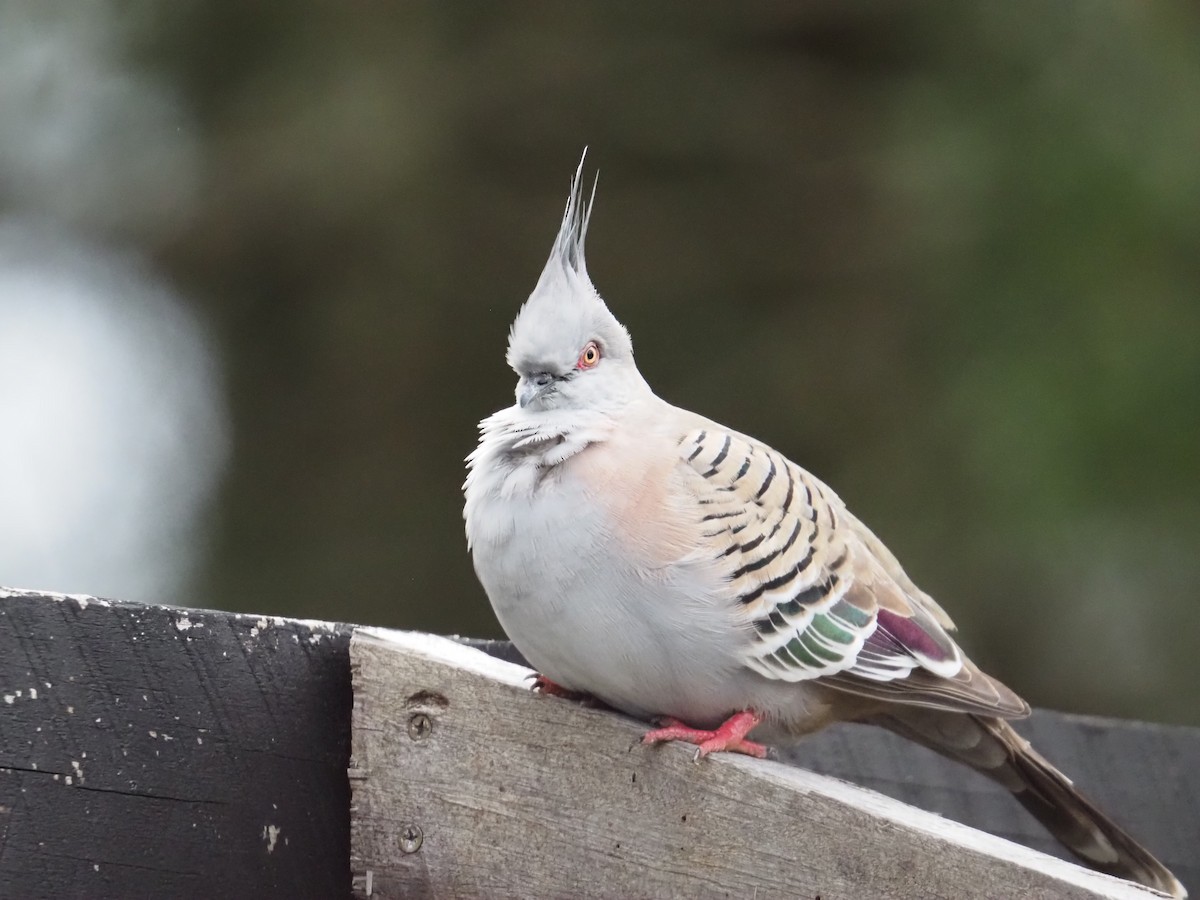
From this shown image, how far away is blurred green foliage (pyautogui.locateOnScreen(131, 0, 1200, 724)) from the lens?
207 inches

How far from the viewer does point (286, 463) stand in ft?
20.8

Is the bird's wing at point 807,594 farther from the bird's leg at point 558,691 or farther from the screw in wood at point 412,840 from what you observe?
the screw in wood at point 412,840

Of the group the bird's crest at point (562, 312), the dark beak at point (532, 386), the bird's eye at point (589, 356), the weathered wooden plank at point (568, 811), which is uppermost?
the bird's crest at point (562, 312)

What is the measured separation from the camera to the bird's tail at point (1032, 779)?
9.35 ft

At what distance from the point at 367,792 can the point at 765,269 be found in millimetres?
4217

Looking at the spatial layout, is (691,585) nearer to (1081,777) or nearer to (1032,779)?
(1032,779)

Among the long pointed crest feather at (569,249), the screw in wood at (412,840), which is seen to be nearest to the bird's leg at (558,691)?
the screw in wood at (412,840)

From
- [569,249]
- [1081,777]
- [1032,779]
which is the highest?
[569,249]

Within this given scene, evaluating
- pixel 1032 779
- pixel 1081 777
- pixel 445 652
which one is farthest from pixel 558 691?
pixel 1081 777

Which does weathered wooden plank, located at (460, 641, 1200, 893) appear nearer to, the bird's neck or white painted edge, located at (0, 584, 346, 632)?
the bird's neck

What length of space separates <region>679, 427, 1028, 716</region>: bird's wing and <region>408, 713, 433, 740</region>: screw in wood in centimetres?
60

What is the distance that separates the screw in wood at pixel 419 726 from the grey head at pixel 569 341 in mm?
799

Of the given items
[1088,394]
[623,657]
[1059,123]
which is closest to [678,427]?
Result: [623,657]

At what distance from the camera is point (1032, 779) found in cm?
295
